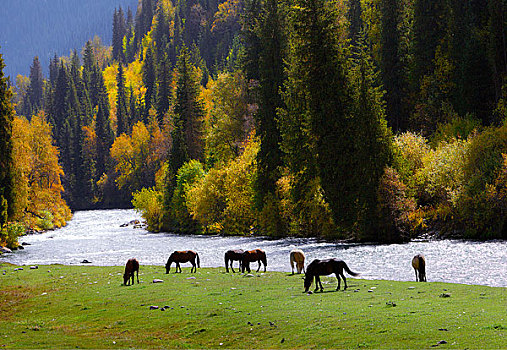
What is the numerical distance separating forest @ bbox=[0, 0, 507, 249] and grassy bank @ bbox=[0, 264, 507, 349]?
24.5m

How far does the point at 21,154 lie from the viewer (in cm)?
6938

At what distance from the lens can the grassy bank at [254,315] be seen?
43.9 feet

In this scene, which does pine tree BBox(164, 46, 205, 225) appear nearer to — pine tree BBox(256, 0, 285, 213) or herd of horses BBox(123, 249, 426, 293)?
pine tree BBox(256, 0, 285, 213)

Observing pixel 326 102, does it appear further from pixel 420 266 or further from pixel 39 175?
pixel 39 175

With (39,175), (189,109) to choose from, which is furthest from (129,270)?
(189,109)

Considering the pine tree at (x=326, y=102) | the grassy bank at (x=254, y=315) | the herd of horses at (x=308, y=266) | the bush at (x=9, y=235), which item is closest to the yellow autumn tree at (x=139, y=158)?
the bush at (x=9, y=235)

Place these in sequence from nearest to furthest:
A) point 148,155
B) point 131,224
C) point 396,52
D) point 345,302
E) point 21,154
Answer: point 345,302 < point 21,154 < point 396,52 < point 131,224 < point 148,155

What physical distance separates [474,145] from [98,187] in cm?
16014

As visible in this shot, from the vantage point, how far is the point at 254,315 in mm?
17078

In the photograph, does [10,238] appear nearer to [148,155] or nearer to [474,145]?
[474,145]

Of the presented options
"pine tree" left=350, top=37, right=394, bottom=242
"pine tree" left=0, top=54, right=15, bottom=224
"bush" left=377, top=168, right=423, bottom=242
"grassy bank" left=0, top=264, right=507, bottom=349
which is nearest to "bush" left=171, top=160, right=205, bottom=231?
"pine tree" left=0, top=54, right=15, bottom=224

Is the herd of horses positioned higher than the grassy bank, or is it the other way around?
the herd of horses

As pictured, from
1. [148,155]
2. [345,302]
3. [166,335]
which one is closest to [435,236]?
[345,302]

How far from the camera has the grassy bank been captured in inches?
527
